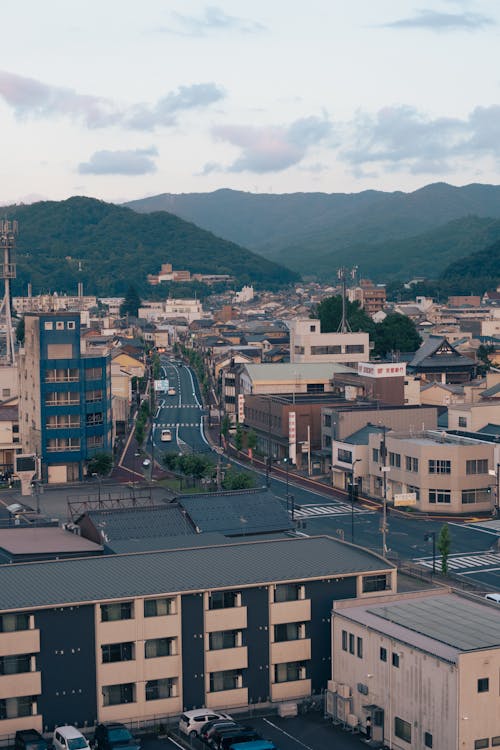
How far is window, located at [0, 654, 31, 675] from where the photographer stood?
27531 millimetres

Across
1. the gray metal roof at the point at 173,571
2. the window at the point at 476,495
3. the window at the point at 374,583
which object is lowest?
the window at the point at 476,495

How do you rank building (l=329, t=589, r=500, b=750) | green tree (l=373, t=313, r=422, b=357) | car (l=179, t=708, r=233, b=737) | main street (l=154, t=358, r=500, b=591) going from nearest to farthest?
building (l=329, t=589, r=500, b=750) < car (l=179, t=708, r=233, b=737) < main street (l=154, t=358, r=500, b=591) < green tree (l=373, t=313, r=422, b=357)

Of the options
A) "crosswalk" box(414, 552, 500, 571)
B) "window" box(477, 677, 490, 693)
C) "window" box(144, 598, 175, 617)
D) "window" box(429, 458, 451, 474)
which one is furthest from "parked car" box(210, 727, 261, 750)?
"window" box(429, 458, 451, 474)

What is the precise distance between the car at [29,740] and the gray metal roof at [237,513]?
12278mm

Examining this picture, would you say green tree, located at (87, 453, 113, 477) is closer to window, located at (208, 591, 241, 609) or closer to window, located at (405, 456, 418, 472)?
window, located at (405, 456, 418, 472)

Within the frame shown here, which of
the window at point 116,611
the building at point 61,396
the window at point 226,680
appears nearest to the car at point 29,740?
the window at point 116,611

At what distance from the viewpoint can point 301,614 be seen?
30.2 meters

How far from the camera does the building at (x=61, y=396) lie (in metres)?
62.7

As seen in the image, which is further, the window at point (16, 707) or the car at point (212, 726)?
the window at point (16, 707)

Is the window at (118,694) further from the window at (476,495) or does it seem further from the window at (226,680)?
the window at (476,495)

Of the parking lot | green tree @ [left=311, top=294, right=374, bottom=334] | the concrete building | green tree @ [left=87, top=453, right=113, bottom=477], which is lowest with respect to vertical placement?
the parking lot

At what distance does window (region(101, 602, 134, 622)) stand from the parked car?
3651mm

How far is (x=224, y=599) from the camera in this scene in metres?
29.4

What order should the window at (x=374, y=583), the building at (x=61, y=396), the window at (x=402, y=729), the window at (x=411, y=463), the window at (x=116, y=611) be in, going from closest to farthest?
the window at (x=402, y=729) < the window at (x=116, y=611) < the window at (x=374, y=583) < the window at (x=411, y=463) < the building at (x=61, y=396)
